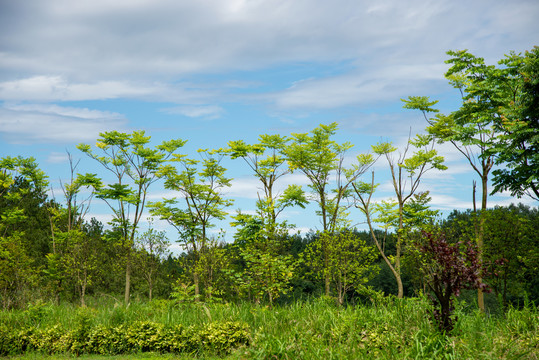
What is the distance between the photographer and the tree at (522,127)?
14990 millimetres

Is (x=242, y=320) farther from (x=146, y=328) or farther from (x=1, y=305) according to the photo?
(x=1, y=305)

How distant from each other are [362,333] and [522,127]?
11.8 metres

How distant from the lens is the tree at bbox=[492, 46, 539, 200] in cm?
1499

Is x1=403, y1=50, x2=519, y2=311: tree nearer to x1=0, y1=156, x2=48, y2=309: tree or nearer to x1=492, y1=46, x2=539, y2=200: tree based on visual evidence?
x1=492, y1=46, x2=539, y2=200: tree

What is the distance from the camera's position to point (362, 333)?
Answer: 24.2 feet

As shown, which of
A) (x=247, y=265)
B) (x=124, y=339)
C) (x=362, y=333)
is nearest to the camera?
(x=362, y=333)

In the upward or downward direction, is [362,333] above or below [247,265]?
below

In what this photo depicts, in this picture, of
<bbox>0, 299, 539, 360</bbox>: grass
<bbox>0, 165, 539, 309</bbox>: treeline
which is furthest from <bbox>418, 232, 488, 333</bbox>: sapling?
<bbox>0, 165, 539, 309</bbox>: treeline

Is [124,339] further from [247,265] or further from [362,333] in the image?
[247,265]

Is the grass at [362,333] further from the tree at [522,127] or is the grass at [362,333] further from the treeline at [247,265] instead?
the tree at [522,127]

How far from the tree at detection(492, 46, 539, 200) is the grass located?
8891 mm

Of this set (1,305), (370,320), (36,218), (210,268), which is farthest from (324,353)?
(36,218)

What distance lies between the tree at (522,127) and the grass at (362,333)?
8.89m

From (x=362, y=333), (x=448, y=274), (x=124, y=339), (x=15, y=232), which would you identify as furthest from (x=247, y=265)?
(x=15, y=232)
